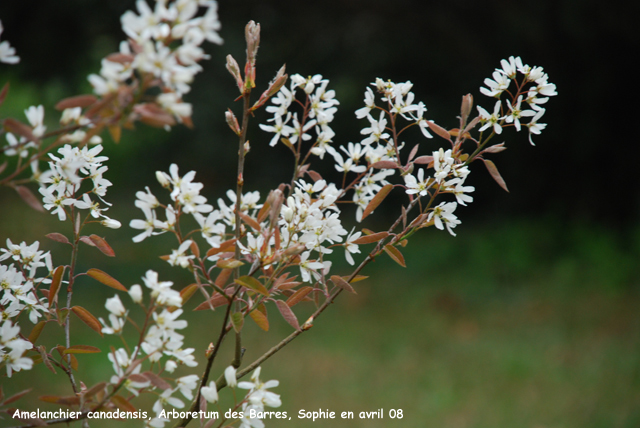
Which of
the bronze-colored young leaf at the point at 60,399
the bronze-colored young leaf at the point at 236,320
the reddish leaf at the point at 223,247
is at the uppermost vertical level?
the reddish leaf at the point at 223,247

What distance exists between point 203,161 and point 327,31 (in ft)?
10.1

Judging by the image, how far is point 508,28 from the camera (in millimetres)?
5133

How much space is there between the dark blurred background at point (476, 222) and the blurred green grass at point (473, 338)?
15 millimetres

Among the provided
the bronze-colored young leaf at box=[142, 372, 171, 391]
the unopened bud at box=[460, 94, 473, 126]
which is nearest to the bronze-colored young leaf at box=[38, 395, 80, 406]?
the bronze-colored young leaf at box=[142, 372, 171, 391]

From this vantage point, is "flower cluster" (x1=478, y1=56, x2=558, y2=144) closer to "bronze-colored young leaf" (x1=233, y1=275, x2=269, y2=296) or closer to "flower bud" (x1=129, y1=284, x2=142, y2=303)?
"bronze-colored young leaf" (x1=233, y1=275, x2=269, y2=296)

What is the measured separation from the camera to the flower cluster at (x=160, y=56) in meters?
0.58

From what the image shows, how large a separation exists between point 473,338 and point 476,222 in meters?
2.56

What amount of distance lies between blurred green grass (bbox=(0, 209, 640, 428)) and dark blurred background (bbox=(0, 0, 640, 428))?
0.6 inches

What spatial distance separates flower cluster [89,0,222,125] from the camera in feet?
1.90

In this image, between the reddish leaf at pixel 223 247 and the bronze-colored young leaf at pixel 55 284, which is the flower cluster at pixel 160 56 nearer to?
the reddish leaf at pixel 223 247

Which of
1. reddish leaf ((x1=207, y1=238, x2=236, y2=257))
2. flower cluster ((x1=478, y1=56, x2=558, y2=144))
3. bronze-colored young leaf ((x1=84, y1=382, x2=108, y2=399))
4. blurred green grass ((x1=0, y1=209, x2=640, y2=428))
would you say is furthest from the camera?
blurred green grass ((x1=0, y1=209, x2=640, y2=428))

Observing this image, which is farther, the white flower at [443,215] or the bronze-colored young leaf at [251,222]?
the white flower at [443,215]

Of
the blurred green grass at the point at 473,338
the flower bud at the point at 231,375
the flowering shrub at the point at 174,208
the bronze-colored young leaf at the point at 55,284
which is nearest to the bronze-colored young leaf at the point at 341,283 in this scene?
the flowering shrub at the point at 174,208

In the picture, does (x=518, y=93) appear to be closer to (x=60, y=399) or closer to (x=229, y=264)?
(x=229, y=264)
